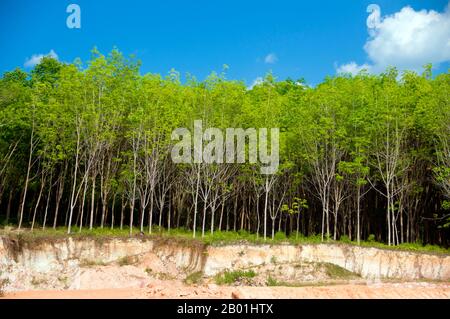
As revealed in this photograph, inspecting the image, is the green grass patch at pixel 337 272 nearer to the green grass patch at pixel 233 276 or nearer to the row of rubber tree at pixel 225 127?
the row of rubber tree at pixel 225 127

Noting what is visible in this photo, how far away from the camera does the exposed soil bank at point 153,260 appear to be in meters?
26.1

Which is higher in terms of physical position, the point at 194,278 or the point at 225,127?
the point at 225,127

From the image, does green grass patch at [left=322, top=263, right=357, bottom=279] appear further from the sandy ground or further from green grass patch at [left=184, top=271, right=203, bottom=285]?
green grass patch at [left=184, top=271, right=203, bottom=285]

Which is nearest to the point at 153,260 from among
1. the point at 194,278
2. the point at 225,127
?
the point at 194,278

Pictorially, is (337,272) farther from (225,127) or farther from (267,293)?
(225,127)

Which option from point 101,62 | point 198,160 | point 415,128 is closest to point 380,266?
point 415,128

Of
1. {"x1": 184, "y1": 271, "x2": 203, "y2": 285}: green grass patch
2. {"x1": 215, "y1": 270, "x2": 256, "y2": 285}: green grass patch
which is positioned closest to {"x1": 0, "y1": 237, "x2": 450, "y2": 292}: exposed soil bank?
{"x1": 184, "y1": 271, "x2": 203, "y2": 285}: green grass patch

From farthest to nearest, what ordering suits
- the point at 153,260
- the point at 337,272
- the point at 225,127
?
the point at 225,127 < the point at 337,272 < the point at 153,260

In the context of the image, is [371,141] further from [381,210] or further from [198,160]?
[198,160]

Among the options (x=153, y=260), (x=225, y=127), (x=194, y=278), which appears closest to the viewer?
(x=194, y=278)

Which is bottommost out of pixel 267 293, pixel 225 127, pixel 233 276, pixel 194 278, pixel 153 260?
pixel 194 278

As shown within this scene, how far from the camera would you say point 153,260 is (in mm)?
28547

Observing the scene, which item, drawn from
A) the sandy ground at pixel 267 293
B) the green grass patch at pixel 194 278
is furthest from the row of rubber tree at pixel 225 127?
the sandy ground at pixel 267 293

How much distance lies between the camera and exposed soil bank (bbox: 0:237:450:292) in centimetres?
2608
